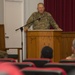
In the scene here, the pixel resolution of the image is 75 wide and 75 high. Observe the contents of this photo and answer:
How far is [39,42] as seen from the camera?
7371 millimetres

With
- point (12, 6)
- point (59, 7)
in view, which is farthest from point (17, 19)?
point (59, 7)

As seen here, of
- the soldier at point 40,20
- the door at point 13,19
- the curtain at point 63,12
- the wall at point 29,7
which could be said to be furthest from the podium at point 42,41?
the door at point 13,19

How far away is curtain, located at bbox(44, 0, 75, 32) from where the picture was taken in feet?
36.4

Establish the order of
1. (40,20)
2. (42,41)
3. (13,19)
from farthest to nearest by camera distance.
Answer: (13,19) → (40,20) → (42,41)

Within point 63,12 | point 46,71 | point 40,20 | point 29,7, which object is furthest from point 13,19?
point 46,71

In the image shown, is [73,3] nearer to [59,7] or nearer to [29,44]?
[59,7]

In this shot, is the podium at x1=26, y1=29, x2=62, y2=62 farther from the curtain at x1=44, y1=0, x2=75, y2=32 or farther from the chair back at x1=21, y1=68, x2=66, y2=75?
the chair back at x1=21, y1=68, x2=66, y2=75

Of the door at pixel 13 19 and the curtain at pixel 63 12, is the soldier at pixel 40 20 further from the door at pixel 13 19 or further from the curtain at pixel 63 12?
the door at pixel 13 19

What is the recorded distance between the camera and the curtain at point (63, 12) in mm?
11102

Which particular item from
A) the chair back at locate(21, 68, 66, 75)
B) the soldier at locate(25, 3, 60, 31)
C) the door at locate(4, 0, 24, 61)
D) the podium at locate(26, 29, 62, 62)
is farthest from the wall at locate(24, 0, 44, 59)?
the chair back at locate(21, 68, 66, 75)

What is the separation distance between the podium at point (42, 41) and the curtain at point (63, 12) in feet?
12.2

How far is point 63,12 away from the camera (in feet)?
36.6

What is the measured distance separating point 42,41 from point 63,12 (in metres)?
4.01

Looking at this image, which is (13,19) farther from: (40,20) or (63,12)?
(40,20)
